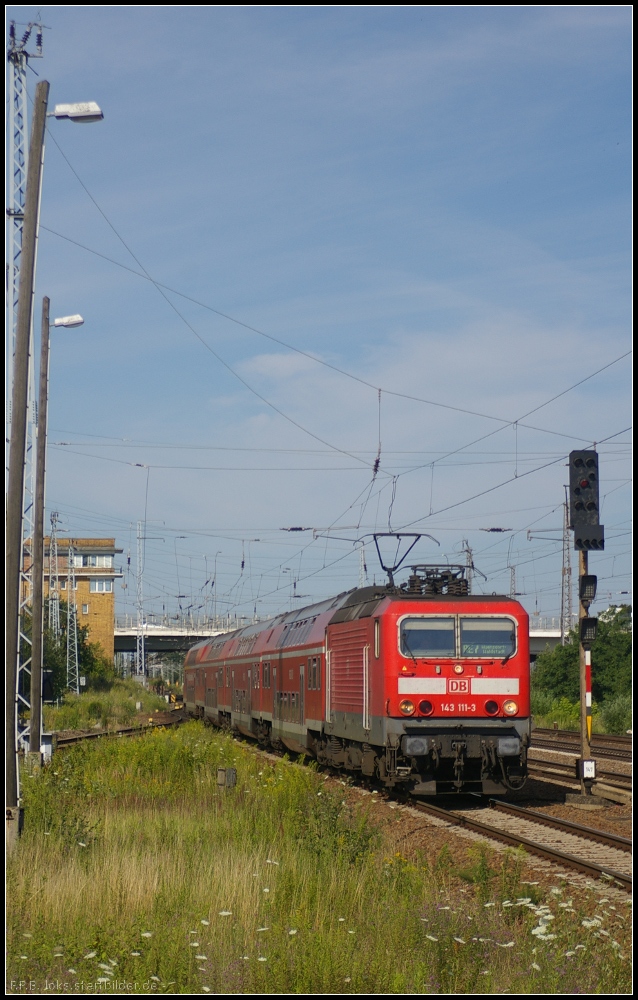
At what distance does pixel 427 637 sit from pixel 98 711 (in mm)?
36958

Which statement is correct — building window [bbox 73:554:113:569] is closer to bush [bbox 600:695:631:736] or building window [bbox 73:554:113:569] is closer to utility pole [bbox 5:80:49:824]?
bush [bbox 600:695:631:736]

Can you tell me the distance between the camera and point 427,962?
298 inches

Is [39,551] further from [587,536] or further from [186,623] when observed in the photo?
[186,623]

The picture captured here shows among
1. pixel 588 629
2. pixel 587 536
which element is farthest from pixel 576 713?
pixel 587 536

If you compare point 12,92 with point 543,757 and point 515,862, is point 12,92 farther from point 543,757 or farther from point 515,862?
point 543,757

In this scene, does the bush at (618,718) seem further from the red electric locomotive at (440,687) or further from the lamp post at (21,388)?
the lamp post at (21,388)

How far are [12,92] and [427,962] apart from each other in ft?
54.2

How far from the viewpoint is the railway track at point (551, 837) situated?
1193 centimetres

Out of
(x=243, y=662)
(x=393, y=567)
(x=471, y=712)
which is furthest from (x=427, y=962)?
(x=243, y=662)

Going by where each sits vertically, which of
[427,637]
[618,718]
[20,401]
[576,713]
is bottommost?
[576,713]

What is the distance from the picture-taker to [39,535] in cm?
2294

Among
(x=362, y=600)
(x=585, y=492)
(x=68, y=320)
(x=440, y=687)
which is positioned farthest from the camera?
(x=68, y=320)


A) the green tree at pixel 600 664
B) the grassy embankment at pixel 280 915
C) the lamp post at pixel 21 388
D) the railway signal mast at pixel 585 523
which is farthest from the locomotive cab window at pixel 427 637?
the green tree at pixel 600 664

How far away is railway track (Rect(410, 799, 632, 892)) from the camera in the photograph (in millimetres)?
11930
